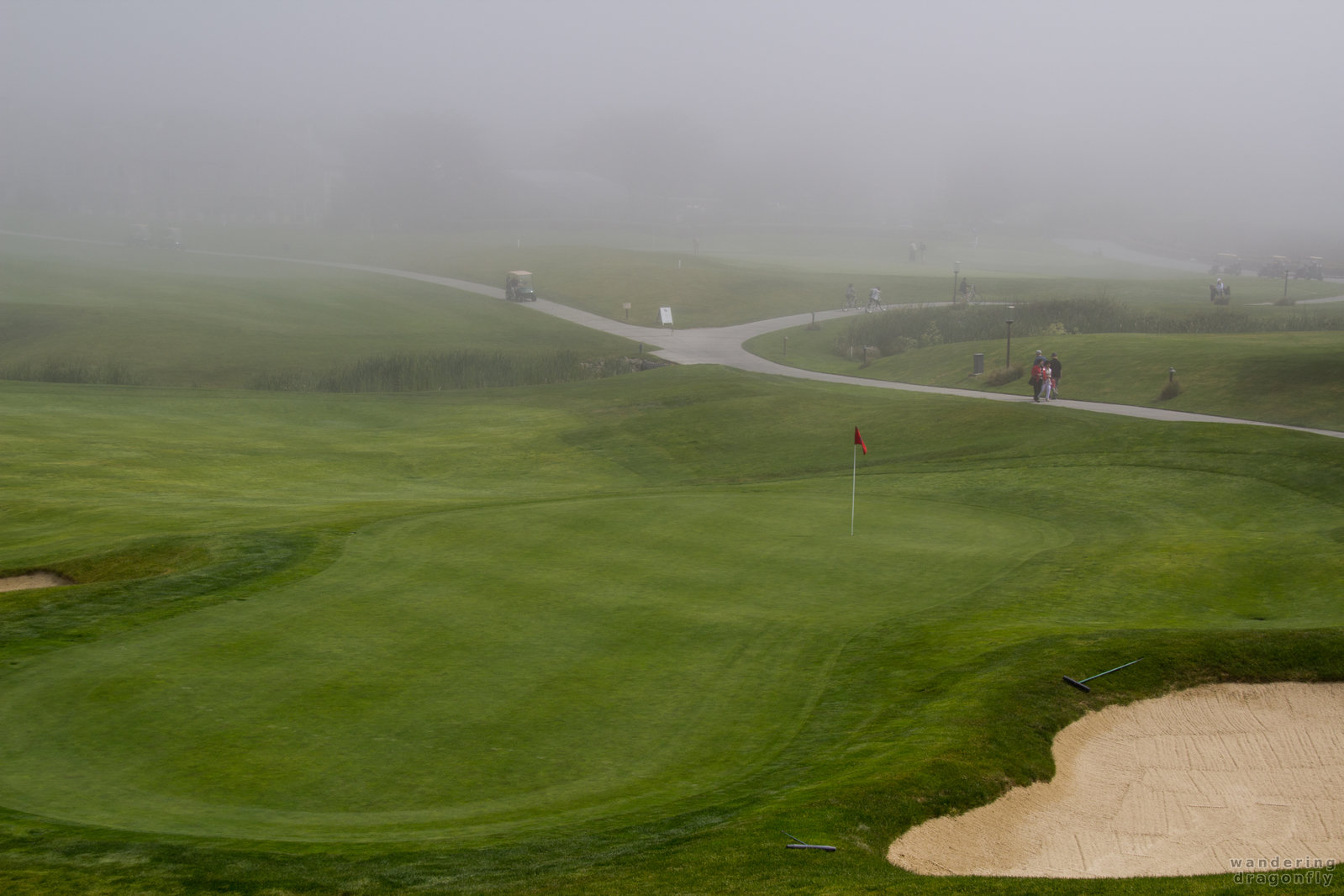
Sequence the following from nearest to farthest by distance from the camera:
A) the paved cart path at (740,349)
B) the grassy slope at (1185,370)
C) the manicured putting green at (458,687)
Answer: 1. the manicured putting green at (458,687)
2. the grassy slope at (1185,370)
3. the paved cart path at (740,349)

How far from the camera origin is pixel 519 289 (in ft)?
284

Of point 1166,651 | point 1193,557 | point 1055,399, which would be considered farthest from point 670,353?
point 1166,651

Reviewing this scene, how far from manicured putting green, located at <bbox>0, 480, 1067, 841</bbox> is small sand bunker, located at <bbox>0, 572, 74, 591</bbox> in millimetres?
3889

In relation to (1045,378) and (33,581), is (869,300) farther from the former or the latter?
(33,581)

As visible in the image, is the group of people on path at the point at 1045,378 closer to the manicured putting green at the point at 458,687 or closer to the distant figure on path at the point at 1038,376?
the distant figure on path at the point at 1038,376

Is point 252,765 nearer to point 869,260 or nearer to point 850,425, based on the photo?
point 850,425

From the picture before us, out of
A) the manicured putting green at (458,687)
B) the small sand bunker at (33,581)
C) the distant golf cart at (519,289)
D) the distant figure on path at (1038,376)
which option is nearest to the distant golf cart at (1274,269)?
the distant golf cart at (519,289)

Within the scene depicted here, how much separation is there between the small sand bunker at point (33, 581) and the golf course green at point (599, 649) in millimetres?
240

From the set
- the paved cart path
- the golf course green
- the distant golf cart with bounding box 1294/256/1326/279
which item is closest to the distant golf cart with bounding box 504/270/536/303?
the paved cart path

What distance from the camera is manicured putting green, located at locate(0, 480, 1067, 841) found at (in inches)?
323

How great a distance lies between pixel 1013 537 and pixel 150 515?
1520 centimetres

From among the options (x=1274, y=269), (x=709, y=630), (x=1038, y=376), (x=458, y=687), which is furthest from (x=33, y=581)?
(x=1274, y=269)

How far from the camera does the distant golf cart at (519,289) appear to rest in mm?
86562

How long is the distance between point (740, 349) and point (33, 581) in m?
49.3
